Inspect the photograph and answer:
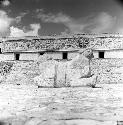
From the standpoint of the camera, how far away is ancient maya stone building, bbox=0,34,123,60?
61.3 ft

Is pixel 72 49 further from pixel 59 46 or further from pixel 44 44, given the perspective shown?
pixel 44 44

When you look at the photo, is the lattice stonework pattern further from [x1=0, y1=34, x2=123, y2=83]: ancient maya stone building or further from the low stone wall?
the low stone wall

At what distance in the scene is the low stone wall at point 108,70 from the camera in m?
16.5

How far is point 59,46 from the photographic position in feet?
63.4

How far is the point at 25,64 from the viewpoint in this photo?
1902 cm

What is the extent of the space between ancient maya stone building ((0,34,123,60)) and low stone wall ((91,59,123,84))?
85cm

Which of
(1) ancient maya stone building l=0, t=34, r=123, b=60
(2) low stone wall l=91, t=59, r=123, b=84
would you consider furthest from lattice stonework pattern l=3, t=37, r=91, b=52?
(2) low stone wall l=91, t=59, r=123, b=84

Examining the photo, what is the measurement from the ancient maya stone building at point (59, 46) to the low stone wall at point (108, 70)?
85 centimetres

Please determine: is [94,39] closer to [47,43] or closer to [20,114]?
[47,43]

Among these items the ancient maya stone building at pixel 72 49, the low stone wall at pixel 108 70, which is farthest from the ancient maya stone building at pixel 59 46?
the low stone wall at pixel 108 70

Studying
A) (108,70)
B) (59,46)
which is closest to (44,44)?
(59,46)

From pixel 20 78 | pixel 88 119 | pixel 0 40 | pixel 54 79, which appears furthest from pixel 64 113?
pixel 0 40

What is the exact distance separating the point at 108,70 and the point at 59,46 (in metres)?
4.66

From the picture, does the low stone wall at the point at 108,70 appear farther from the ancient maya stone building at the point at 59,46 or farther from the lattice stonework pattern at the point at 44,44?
the lattice stonework pattern at the point at 44,44
